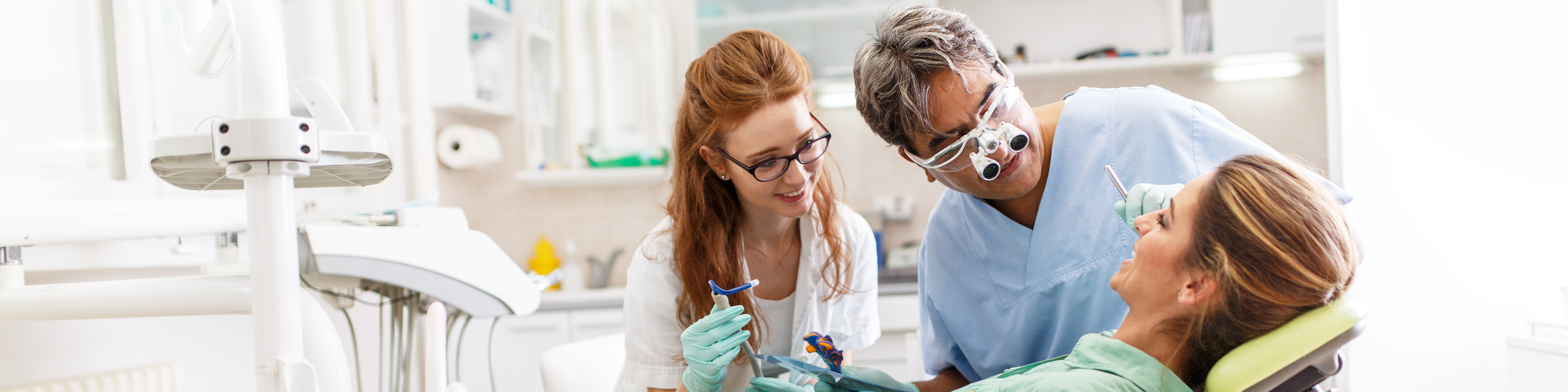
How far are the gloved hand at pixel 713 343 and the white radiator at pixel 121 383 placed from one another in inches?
44.2

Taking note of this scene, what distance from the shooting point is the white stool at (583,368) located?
140 cm

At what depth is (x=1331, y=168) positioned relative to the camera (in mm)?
2385

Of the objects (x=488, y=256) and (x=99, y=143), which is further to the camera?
(x=99, y=143)

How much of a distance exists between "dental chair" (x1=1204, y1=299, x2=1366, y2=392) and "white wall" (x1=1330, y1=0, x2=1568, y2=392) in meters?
1.59

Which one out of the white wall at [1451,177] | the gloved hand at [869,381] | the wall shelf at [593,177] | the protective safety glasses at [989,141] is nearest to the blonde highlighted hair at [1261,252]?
the protective safety glasses at [989,141]

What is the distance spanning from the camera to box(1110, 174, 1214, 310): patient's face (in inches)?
36.8

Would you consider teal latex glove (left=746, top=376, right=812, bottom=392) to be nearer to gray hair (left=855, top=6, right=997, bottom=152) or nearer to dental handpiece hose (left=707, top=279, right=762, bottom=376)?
dental handpiece hose (left=707, top=279, right=762, bottom=376)

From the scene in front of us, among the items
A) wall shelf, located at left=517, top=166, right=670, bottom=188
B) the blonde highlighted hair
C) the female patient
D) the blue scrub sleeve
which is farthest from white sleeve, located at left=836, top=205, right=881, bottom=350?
wall shelf, located at left=517, top=166, right=670, bottom=188

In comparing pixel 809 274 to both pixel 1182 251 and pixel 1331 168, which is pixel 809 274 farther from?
pixel 1331 168

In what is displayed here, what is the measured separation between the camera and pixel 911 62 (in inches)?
41.5

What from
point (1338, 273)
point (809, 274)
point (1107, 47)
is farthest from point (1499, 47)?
point (809, 274)

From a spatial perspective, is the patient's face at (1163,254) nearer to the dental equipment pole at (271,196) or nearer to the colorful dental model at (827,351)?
the colorful dental model at (827,351)

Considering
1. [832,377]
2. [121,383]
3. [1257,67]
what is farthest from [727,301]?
[1257,67]

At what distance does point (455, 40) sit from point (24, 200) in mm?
1613
